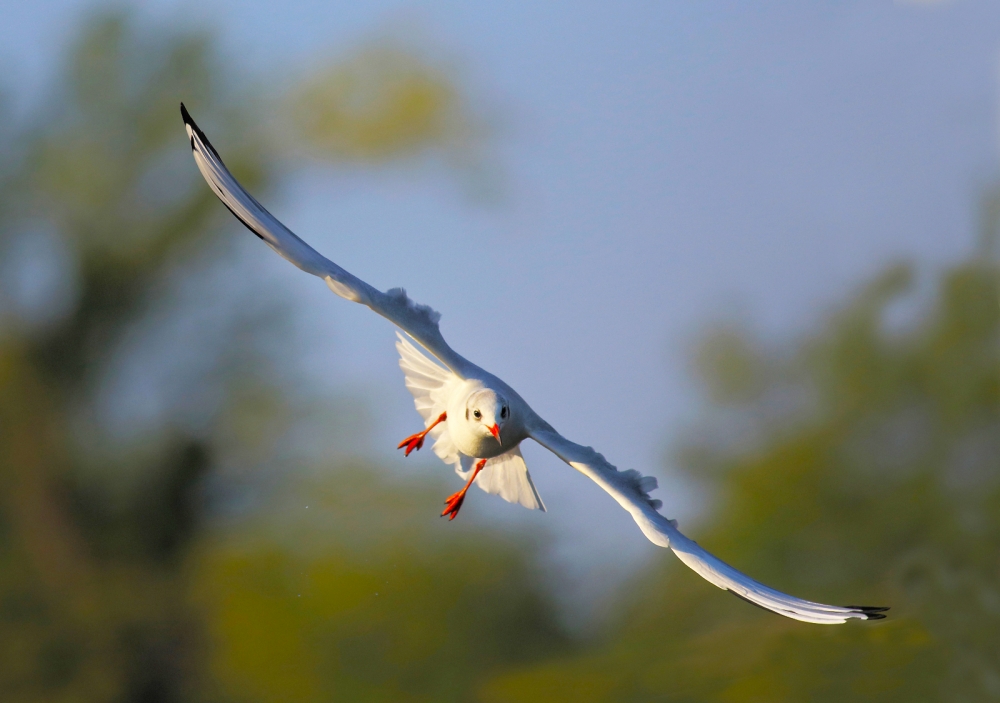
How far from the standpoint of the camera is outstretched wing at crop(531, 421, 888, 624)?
4.65 ft

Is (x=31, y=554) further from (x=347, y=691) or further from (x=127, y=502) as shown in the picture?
(x=347, y=691)

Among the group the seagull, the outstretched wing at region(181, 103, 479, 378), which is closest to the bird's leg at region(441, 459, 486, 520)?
the seagull

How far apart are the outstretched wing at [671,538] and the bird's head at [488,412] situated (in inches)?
5.1

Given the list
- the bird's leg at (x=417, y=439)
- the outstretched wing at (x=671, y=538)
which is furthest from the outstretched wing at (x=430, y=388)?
the outstretched wing at (x=671, y=538)

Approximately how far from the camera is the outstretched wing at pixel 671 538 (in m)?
1.42

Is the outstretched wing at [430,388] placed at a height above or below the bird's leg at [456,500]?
above

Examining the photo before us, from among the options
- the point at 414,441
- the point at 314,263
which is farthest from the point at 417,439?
the point at 314,263

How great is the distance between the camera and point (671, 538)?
62.3 inches

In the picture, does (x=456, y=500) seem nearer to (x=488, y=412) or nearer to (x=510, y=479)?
(x=510, y=479)

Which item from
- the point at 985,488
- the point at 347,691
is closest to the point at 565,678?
the point at 347,691

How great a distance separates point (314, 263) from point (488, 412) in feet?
1.44

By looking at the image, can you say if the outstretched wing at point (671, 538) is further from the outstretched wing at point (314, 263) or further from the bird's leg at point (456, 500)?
the outstretched wing at point (314, 263)

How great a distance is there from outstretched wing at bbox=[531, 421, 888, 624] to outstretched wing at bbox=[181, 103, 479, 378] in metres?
0.32

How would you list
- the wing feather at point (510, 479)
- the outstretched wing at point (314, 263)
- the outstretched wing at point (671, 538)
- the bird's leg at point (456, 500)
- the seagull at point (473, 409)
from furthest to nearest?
the wing feather at point (510, 479) → the bird's leg at point (456, 500) → the outstretched wing at point (314, 263) → the seagull at point (473, 409) → the outstretched wing at point (671, 538)
